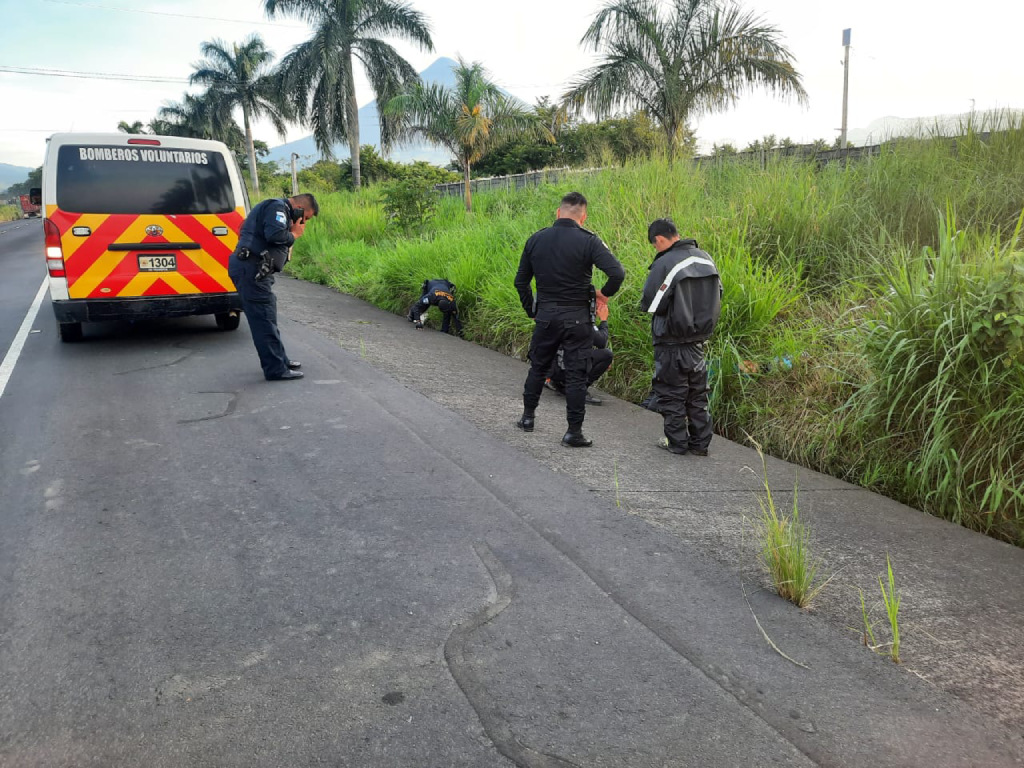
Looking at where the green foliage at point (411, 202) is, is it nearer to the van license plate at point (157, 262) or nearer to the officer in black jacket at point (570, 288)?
the van license plate at point (157, 262)

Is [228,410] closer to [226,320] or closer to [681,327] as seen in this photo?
[681,327]

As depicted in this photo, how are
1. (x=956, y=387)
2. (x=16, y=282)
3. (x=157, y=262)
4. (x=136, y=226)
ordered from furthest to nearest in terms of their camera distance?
(x=16, y=282) → (x=157, y=262) → (x=136, y=226) → (x=956, y=387)

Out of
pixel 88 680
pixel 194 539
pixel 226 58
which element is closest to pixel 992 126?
pixel 194 539

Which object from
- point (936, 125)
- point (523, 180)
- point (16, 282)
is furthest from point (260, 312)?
point (16, 282)

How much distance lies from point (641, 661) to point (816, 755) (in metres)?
0.64

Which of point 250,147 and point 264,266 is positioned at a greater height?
point 250,147

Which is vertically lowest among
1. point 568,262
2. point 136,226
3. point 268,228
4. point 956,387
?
point 956,387

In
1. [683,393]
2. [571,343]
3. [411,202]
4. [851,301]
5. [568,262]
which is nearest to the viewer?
[683,393]

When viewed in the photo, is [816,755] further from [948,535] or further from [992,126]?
[992,126]

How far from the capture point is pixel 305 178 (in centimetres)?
4500

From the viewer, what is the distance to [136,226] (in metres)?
7.57

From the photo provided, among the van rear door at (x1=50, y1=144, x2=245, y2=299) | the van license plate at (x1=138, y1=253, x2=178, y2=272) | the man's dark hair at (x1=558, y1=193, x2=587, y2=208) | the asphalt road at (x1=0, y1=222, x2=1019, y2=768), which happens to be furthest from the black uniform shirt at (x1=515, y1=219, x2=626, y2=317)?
the van license plate at (x1=138, y1=253, x2=178, y2=272)

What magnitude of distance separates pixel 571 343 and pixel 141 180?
16.9 feet

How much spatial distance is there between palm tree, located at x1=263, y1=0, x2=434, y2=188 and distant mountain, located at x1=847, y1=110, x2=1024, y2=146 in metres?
25.4
